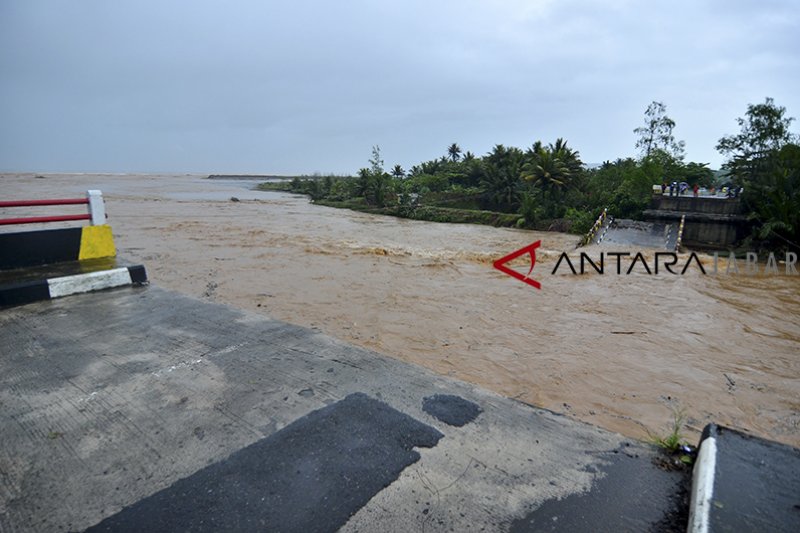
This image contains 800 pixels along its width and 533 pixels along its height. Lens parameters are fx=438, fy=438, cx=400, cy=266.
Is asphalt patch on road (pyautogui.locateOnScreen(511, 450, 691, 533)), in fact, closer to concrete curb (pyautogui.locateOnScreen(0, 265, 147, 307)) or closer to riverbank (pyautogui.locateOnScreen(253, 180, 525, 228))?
concrete curb (pyautogui.locateOnScreen(0, 265, 147, 307))

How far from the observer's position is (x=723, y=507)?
183 cm


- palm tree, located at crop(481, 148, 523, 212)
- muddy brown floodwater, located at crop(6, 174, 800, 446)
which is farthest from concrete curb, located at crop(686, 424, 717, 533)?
palm tree, located at crop(481, 148, 523, 212)

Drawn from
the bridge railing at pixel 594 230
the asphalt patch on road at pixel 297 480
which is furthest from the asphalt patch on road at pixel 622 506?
the bridge railing at pixel 594 230

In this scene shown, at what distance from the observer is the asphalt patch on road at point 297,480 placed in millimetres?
1931

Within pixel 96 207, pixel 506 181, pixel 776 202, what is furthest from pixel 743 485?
pixel 506 181

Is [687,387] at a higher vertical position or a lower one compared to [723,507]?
lower

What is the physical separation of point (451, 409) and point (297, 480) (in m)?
1.09

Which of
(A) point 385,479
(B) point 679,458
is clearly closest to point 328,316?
(A) point 385,479

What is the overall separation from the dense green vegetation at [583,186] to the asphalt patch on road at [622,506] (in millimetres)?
19620

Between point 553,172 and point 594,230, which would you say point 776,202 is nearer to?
point 594,230

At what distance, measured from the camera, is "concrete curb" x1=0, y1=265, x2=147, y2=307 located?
4914 mm

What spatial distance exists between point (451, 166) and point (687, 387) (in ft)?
163

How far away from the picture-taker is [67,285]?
5305 millimetres

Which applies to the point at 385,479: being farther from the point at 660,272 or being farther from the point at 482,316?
the point at 660,272
